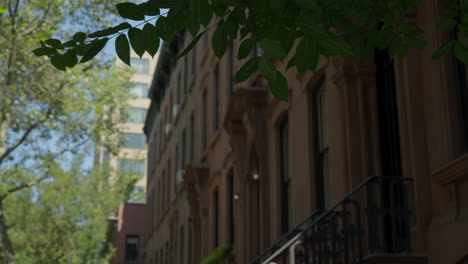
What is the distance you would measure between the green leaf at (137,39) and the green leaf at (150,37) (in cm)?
3

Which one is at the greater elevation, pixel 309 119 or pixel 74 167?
pixel 74 167

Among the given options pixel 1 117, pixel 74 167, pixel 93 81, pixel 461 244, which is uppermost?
pixel 74 167

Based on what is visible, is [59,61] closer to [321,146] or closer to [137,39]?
[137,39]

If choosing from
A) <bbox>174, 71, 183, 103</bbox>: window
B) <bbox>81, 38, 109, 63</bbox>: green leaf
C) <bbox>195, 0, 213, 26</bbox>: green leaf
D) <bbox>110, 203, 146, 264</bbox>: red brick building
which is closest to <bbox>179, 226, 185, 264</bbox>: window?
<bbox>174, 71, 183, 103</bbox>: window

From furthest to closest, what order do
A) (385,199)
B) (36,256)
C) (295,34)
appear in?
(36,256)
(385,199)
(295,34)

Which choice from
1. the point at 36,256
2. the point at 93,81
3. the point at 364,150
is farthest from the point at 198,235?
the point at 36,256

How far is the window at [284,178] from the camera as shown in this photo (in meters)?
14.8

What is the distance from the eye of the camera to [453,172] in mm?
8023

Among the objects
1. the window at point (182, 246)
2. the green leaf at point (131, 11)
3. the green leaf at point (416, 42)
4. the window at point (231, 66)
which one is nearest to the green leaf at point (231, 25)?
the green leaf at point (131, 11)

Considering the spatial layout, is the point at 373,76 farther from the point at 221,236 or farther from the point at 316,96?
the point at 221,236

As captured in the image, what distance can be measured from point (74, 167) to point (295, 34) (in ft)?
152

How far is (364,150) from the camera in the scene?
10.8 metres

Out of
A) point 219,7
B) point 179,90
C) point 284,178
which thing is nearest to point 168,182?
point 179,90

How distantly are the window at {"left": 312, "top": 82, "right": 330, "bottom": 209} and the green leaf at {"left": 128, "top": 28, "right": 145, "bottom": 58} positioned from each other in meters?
7.58
